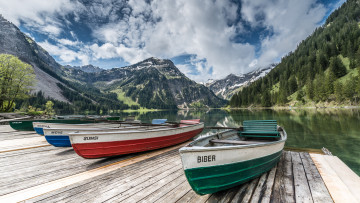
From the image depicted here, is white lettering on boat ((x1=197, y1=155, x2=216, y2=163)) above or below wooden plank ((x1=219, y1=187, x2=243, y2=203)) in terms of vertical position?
above

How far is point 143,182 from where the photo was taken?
16.2 ft

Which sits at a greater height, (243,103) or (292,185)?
(243,103)

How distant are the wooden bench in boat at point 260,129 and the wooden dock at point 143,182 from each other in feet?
4.48

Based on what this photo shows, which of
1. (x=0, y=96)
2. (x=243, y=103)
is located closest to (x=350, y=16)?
(x=243, y=103)

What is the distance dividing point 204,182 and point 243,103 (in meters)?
135

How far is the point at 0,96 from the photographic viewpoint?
25906mm

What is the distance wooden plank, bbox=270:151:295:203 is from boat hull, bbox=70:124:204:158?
5913 mm

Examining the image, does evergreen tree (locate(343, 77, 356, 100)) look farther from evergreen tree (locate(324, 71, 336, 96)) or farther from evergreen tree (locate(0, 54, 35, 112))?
evergreen tree (locate(0, 54, 35, 112))

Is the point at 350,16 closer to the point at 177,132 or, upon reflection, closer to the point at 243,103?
the point at 243,103

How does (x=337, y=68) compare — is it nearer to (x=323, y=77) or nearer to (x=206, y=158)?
(x=323, y=77)

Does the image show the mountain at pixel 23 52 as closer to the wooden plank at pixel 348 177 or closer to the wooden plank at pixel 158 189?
the wooden plank at pixel 158 189

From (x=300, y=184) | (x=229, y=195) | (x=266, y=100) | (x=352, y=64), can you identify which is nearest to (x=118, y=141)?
(x=229, y=195)

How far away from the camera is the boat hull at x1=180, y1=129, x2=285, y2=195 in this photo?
3592 millimetres

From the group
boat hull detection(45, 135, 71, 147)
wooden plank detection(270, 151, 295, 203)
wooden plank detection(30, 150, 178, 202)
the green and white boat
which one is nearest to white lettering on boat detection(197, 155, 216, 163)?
the green and white boat
